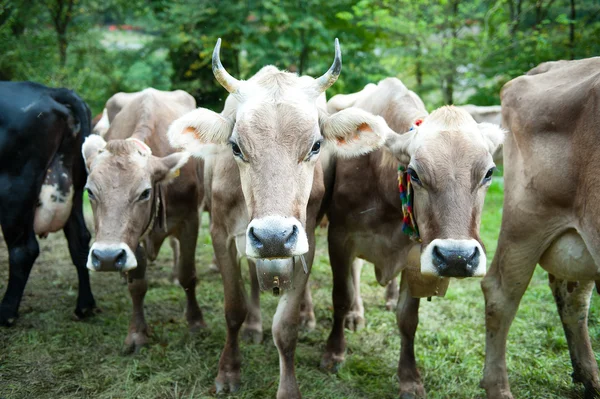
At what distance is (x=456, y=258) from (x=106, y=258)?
8.02ft

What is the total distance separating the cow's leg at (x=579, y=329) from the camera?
12.8ft

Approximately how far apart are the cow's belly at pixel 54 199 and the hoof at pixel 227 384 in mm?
2394

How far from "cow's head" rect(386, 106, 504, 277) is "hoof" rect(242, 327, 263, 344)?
7.17 feet

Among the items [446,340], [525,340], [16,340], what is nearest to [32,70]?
[16,340]

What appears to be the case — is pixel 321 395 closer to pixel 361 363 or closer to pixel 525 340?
pixel 361 363

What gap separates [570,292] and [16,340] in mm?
4428

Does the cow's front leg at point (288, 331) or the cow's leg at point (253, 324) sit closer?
the cow's front leg at point (288, 331)

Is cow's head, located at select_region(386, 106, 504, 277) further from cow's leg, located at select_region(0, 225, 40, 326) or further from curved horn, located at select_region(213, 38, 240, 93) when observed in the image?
cow's leg, located at select_region(0, 225, 40, 326)

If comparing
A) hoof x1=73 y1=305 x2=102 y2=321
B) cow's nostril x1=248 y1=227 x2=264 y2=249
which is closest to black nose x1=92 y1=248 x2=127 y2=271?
cow's nostril x1=248 y1=227 x2=264 y2=249

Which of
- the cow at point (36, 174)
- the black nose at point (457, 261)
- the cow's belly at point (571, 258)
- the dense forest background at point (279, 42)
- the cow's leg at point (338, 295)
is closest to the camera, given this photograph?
the black nose at point (457, 261)

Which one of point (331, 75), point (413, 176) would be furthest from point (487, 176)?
point (331, 75)

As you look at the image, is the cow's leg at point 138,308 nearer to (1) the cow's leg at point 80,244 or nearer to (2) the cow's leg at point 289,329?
(1) the cow's leg at point 80,244

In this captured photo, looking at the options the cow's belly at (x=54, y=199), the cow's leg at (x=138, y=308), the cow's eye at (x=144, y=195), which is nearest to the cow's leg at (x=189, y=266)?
the cow's leg at (x=138, y=308)

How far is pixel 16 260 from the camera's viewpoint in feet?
16.5
